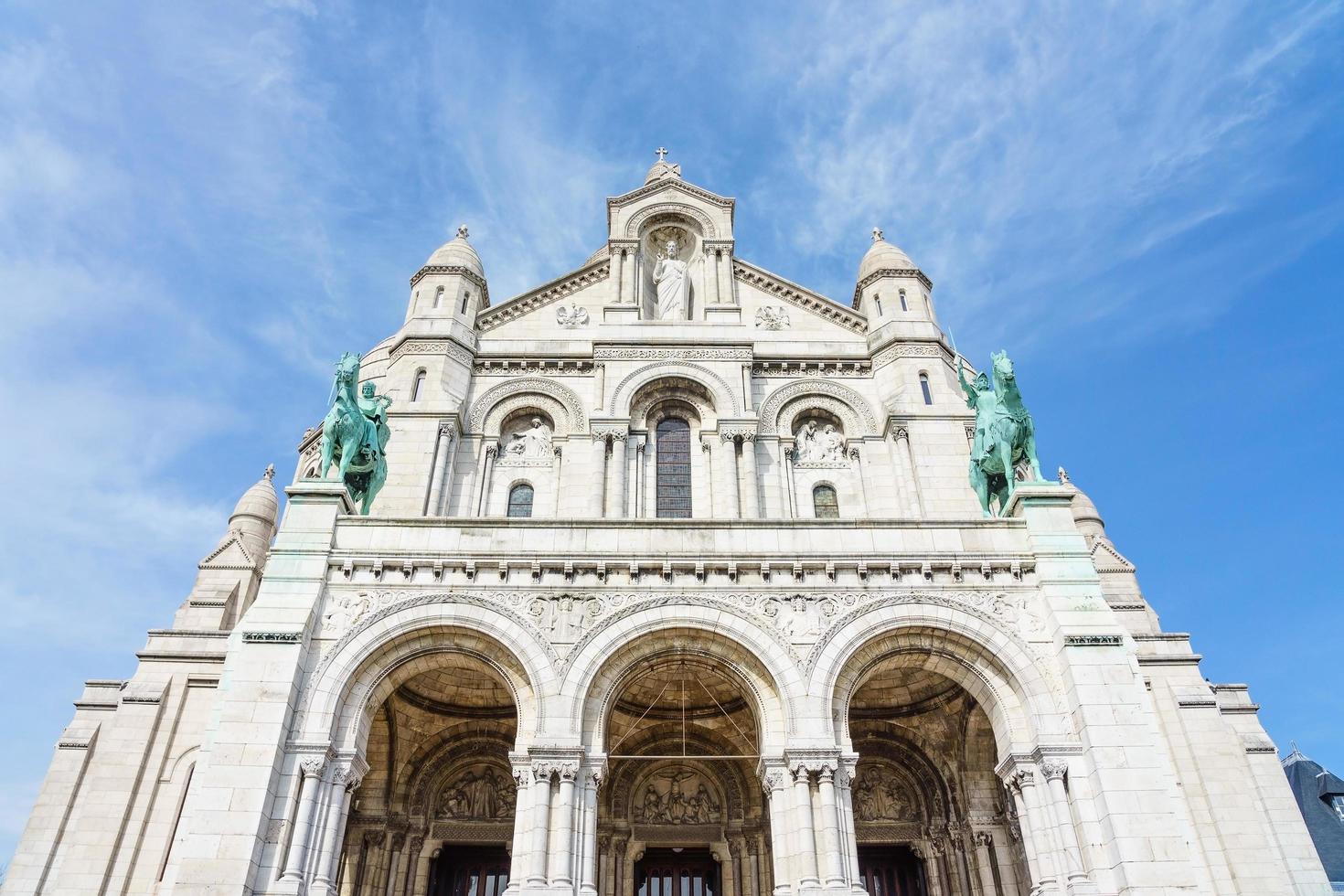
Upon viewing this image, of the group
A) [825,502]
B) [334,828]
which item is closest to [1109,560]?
[825,502]

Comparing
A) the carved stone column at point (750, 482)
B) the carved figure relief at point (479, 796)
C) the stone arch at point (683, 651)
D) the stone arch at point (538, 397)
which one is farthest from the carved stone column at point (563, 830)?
the stone arch at point (538, 397)

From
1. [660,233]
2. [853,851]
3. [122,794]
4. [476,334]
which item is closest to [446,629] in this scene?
[853,851]

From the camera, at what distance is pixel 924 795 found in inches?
717

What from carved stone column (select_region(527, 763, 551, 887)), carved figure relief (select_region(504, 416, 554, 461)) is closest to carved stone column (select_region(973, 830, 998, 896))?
carved stone column (select_region(527, 763, 551, 887))

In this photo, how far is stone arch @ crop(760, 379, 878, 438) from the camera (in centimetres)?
2492

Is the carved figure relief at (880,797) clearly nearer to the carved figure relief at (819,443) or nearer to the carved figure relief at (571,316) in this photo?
the carved figure relief at (819,443)

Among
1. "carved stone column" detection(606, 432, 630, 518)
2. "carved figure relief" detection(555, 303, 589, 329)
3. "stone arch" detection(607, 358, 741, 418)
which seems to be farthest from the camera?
"carved figure relief" detection(555, 303, 589, 329)

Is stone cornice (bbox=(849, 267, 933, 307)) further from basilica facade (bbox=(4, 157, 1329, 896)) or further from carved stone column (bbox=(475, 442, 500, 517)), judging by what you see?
carved stone column (bbox=(475, 442, 500, 517))

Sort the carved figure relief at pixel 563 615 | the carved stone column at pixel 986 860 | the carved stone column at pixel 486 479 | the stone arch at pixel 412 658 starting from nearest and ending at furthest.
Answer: the stone arch at pixel 412 658 < the carved figure relief at pixel 563 615 < the carved stone column at pixel 986 860 < the carved stone column at pixel 486 479

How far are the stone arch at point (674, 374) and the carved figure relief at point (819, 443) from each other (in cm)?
→ 212

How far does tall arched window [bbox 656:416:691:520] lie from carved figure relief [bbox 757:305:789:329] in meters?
4.15

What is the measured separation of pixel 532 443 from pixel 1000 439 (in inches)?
473

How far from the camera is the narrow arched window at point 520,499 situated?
2373cm

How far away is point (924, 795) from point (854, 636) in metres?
4.86
